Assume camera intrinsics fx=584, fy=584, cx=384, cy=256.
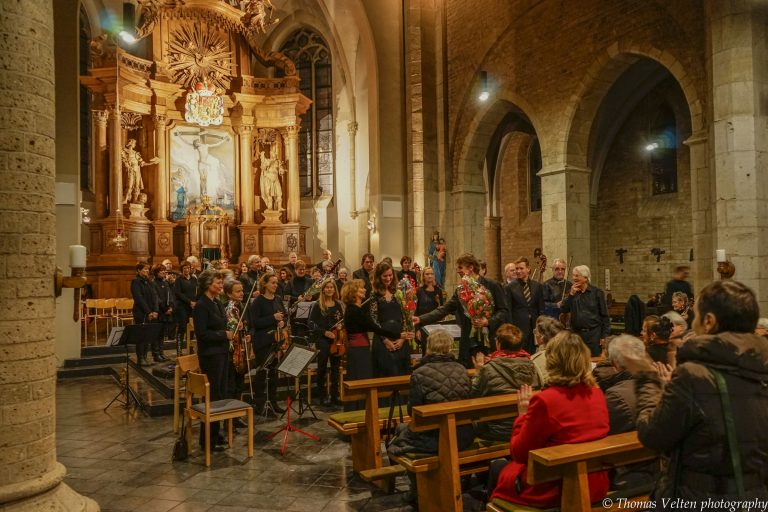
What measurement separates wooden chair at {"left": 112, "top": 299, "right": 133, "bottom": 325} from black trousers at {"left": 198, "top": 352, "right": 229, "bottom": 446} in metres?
7.02

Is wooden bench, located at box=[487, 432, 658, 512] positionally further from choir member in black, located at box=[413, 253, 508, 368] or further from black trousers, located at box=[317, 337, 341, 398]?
black trousers, located at box=[317, 337, 341, 398]

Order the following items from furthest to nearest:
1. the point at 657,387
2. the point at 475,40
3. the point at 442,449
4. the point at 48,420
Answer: the point at 475,40 → the point at 442,449 → the point at 48,420 → the point at 657,387

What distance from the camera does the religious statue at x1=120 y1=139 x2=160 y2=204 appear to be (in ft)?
47.6

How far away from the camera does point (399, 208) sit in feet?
48.3

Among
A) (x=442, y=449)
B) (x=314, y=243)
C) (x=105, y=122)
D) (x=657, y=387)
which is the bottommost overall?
(x=442, y=449)

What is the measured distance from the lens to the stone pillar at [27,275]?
121 inches

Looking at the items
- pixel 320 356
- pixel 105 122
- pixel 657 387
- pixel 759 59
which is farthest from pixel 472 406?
pixel 105 122

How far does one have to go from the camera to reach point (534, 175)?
1930 centimetres

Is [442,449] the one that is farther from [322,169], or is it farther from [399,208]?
[322,169]

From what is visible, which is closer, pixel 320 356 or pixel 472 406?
pixel 472 406

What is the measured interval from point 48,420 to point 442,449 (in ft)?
7.43

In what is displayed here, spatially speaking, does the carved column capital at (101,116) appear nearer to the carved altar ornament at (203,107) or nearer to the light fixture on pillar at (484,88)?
the carved altar ornament at (203,107)

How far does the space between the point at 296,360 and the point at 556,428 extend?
2.97 metres

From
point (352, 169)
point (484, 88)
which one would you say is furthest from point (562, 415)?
point (352, 169)
